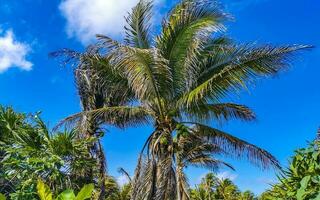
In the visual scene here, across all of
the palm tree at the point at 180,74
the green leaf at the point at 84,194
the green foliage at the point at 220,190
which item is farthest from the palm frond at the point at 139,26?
the green foliage at the point at 220,190

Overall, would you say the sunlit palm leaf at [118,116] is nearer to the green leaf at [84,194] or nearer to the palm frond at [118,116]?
the palm frond at [118,116]

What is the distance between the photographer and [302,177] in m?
5.00

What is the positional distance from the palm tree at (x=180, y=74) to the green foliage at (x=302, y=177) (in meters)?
8.06

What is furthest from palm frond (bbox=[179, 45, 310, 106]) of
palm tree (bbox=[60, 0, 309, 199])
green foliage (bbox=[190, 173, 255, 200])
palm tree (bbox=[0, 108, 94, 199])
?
green foliage (bbox=[190, 173, 255, 200])

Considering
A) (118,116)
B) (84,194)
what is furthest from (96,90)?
(84,194)

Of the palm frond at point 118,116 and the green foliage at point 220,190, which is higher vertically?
the green foliage at point 220,190

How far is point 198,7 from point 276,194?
9.01m

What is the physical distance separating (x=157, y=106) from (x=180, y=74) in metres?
1.13

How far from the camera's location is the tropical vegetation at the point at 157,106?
1353 cm

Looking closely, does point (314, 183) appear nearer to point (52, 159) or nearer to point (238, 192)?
point (52, 159)

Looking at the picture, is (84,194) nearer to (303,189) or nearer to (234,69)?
(303,189)

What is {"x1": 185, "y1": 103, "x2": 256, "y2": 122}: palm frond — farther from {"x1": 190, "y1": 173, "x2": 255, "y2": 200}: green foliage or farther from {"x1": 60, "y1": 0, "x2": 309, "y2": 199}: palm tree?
{"x1": 190, "y1": 173, "x2": 255, "y2": 200}: green foliage

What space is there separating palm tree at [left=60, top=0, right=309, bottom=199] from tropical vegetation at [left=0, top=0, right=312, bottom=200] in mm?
27

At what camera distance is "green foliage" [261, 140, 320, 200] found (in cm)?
446
